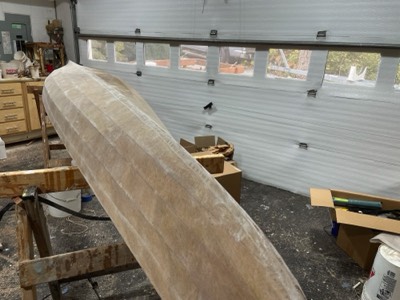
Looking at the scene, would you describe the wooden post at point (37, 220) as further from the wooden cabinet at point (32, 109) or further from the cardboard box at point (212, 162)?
the wooden cabinet at point (32, 109)

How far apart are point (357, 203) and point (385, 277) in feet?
2.42

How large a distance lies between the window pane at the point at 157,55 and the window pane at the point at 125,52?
25 cm

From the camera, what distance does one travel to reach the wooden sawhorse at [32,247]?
40.0 inches

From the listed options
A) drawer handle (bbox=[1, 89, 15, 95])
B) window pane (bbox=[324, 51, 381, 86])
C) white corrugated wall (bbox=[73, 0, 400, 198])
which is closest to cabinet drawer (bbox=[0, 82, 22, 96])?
drawer handle (bbox=[1, 89, 15, 95])

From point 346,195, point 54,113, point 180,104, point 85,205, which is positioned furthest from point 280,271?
point 180,104

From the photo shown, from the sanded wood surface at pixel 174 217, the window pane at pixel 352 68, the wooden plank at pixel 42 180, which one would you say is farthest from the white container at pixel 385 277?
the wooden plank at pixel 42 180

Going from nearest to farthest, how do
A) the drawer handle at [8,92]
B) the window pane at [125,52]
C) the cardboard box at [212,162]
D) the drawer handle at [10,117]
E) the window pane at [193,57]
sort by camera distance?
the cardboard box at [212,162], the window pane at [193,57], the drawer handle at [8,92], the drawer handle at [10,117], the window pane at [125,52]

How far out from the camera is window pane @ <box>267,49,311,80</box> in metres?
2.68

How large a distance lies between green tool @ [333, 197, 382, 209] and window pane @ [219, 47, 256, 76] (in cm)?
159

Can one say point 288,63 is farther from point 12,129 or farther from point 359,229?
point 12,129

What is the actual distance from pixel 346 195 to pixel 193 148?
5.06ft

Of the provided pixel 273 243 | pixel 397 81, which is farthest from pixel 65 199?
pixel 397 81

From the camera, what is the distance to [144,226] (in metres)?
0.74

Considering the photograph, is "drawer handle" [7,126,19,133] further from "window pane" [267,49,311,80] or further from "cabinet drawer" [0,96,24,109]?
"window pane" [267,49,311,80]
